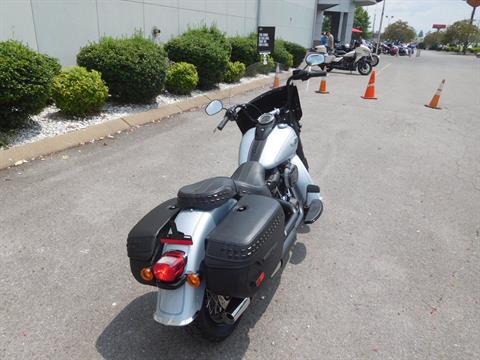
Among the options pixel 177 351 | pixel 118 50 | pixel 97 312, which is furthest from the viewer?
pixel 118 50

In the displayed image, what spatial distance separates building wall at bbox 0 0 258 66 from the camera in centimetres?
692

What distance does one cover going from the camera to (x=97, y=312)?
8.32 ft

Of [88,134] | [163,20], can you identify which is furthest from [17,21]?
[163,20]

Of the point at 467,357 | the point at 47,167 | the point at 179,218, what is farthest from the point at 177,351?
the point at 47,167

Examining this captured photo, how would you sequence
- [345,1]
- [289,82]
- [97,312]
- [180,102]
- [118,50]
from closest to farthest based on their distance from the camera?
[97,312] → [289,82] → [118,50] → [180,102] → [345,1]

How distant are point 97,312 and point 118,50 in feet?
20.0

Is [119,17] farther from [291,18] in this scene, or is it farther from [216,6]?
[291,18]

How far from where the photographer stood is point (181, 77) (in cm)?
891

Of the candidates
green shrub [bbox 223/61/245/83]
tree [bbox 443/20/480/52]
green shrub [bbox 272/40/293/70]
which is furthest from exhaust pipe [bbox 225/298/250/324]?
tree [bbox 443/20/480/52]

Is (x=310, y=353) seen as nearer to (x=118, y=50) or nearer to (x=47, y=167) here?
(x=47, y=167)

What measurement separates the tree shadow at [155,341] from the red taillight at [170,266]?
1.95 ft

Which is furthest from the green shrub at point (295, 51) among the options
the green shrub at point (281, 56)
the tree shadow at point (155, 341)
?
the tree shadow at point (155, 341)

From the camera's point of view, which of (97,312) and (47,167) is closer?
(97,312)

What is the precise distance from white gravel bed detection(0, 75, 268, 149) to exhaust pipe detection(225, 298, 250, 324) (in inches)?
185
